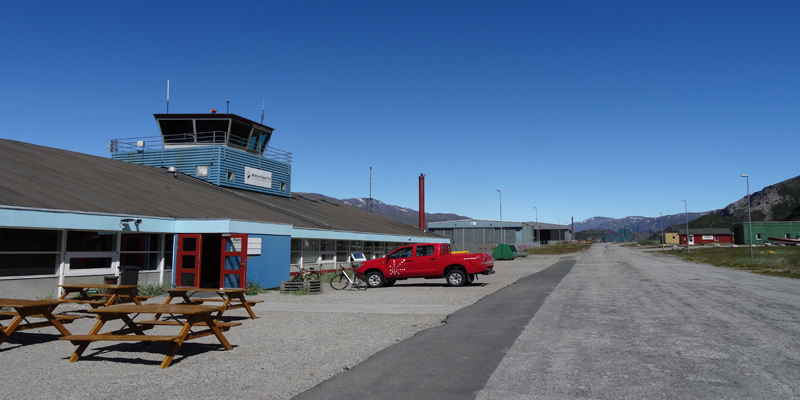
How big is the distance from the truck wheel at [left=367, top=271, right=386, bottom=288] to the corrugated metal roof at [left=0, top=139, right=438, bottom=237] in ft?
13.7

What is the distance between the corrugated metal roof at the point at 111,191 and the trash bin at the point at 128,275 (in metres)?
1.85

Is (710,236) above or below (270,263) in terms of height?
above

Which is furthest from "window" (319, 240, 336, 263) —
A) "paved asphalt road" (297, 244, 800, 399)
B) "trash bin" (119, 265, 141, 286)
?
"paved asphalt road" (297, 244, 800, 399)

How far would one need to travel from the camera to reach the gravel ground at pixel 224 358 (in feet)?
19.3

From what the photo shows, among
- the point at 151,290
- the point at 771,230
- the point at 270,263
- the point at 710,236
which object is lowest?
the point at 151,290

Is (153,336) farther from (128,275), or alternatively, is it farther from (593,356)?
(128,275)

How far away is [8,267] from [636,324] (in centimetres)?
1540

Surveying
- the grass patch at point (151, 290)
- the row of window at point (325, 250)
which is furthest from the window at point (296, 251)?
the grass patch at point (151, 290)

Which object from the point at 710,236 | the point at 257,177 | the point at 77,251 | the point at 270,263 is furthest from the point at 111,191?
the point at 710,236

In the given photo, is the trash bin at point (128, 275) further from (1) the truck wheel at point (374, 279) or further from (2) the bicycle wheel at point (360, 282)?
(1) the truck wheel at point (374, 279)

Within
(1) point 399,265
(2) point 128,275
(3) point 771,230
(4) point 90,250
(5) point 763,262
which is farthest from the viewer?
(3) point 771,230

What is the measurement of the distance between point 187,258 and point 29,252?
4.99m

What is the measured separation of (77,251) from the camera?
15.5 m

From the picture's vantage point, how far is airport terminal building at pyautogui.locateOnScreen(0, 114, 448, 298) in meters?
14.3
